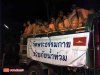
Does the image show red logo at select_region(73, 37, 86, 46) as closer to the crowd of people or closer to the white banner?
the white banner

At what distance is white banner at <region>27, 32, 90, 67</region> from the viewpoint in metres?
2.92

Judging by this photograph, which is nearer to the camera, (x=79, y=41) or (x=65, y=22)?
(x=79, y=41)

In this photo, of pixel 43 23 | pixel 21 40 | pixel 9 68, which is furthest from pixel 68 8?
pixel 9 68

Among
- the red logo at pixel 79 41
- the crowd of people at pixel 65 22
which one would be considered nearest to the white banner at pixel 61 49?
the red logo at pixel 79 41

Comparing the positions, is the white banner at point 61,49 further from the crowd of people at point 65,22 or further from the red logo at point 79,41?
the crowd of people at point 65,22

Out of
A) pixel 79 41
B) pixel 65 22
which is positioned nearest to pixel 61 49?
pixel 79 41

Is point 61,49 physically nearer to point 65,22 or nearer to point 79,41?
point 79,41

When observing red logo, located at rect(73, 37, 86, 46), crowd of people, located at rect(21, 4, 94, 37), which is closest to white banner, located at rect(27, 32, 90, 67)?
red logo, located at rect(73, 37, 86, 46)

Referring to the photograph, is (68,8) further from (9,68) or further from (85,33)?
(9,68)

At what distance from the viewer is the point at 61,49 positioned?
3391mm

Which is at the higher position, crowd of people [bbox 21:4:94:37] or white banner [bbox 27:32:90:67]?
crowd of people [bbox 21:4:94:37]

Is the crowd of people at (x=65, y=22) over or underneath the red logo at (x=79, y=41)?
over

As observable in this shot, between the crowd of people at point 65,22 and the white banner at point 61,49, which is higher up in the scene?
the crowd of people at point 65,22

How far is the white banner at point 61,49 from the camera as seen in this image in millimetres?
2920
